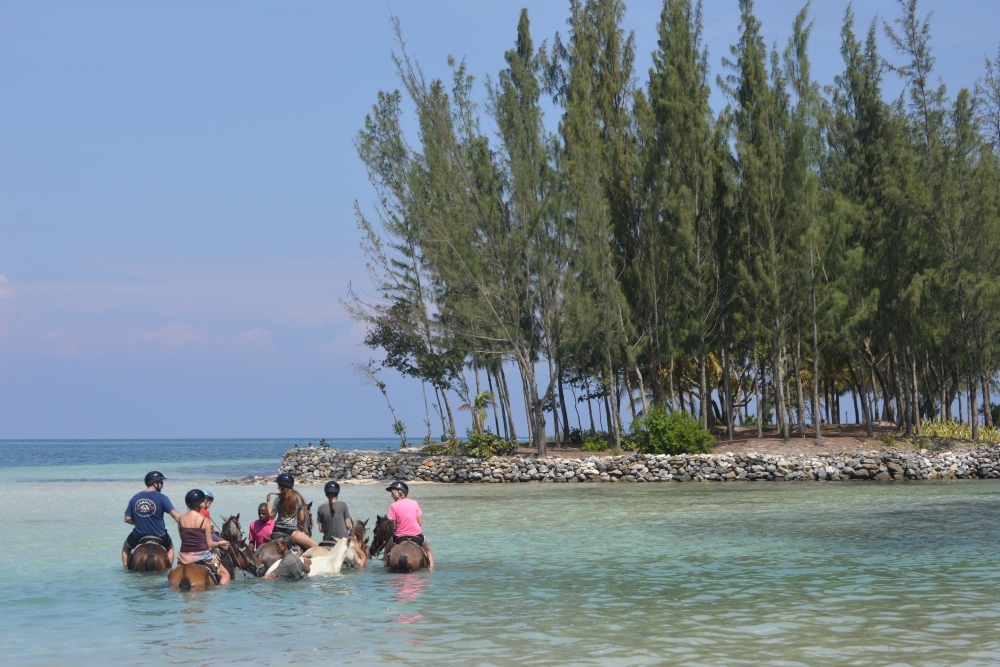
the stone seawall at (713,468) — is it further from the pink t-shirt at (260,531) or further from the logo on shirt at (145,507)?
the logo on shirt at (145,507)

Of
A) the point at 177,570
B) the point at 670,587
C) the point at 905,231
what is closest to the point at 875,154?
the point at 905,231

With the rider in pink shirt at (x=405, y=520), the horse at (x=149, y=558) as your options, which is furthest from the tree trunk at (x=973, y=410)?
the horse at (x=149, y=558)

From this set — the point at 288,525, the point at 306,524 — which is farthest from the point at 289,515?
the point at 306,524

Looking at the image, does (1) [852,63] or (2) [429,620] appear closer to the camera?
(2) [429,620]

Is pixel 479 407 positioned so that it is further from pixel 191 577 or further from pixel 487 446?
pixel 191 577

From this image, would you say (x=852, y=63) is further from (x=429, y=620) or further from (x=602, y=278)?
(x=429, y=620)

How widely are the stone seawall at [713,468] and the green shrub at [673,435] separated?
753 mm

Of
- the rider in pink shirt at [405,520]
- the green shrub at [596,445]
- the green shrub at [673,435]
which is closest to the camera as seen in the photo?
the rider in pink shirt at [405,520]

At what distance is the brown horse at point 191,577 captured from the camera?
1288 centimetres

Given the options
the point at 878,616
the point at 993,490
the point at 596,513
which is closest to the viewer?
the point at 878,616

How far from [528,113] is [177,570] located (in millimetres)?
27740

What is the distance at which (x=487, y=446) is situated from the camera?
38719 millimetres

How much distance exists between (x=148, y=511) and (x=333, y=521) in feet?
9.13

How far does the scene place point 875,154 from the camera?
39.3 metres
